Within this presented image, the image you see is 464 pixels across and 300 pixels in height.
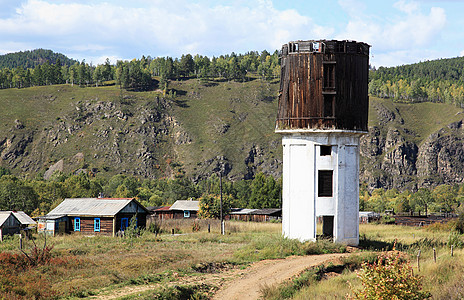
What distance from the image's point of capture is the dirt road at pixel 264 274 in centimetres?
2006

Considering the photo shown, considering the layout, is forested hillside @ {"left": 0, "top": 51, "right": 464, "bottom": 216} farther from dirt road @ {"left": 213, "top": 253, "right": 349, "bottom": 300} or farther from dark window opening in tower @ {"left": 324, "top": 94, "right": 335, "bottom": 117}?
dirt road @ {"left": 213, "top": 253, "right": 349, "bottom": 300}

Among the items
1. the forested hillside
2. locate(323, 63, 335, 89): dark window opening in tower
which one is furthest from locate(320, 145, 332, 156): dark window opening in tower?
the forested hillside

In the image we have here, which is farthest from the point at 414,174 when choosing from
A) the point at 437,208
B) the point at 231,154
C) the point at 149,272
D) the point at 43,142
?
the point at 149,272

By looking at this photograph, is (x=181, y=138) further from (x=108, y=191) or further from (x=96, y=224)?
(x=96, y=224)

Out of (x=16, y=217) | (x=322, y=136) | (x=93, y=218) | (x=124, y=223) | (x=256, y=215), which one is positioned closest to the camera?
(x=322, y=136)

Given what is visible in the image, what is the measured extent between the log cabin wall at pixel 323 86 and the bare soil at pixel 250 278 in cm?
764

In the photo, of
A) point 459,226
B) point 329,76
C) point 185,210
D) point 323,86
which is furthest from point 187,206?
point 329,76

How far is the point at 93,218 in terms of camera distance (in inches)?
1875

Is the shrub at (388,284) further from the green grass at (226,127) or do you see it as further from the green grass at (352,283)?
the green grass at (226,127)

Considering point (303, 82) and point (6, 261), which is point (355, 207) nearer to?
point (303, 82)

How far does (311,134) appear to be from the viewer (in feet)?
98.8

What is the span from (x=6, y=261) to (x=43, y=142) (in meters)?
148

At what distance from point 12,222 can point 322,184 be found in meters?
26.4

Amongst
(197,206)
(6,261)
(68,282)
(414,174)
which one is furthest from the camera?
(414,174)
